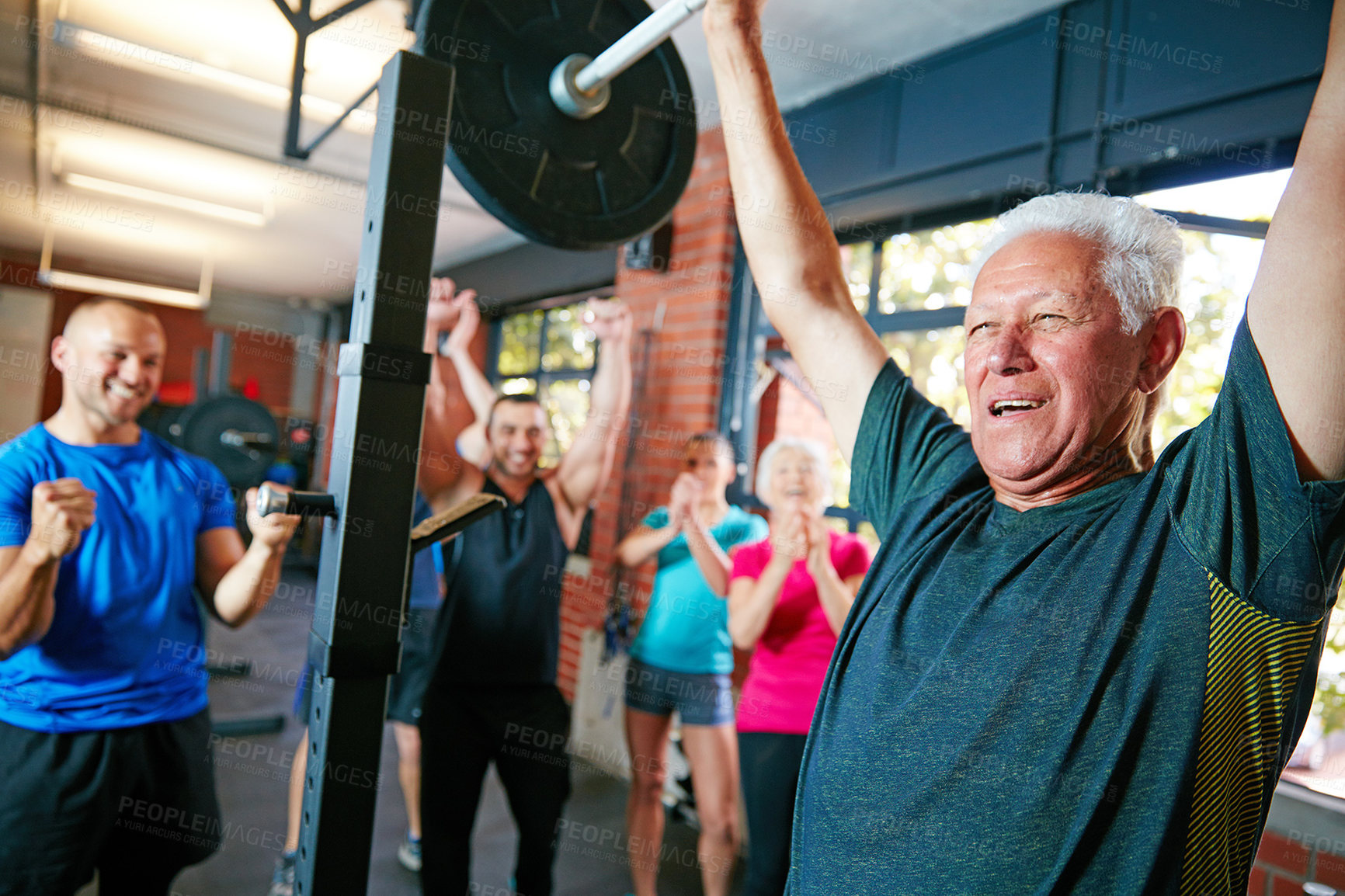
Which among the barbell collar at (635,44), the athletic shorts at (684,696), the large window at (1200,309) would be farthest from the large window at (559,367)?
the barbell collar at (635,44)

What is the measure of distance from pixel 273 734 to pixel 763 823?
8.93 feet

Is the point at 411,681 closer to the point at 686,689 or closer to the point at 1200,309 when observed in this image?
the point at 686,689

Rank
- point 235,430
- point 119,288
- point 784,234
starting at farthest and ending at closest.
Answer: point 119,288 → point 235,430 → point 784,234

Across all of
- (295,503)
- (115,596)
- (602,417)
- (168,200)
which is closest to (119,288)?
(168,200)

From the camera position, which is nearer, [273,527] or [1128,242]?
[1128,242]

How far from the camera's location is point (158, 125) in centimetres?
488

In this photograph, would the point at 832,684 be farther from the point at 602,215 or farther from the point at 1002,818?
the point at 602,215

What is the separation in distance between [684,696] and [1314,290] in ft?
7.35

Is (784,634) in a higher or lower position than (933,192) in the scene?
lower

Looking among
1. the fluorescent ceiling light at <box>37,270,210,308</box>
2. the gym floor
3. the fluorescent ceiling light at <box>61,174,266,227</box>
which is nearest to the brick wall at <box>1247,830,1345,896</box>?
the gym floor

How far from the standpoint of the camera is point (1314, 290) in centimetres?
67

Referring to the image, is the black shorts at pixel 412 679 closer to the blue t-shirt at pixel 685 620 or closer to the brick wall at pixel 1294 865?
the blue t-shirt at pixel 685 620

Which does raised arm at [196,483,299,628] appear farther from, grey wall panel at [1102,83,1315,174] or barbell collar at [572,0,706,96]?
grey wall panel at [1102,83,1315,174]

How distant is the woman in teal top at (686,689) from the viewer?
258 centimetres
